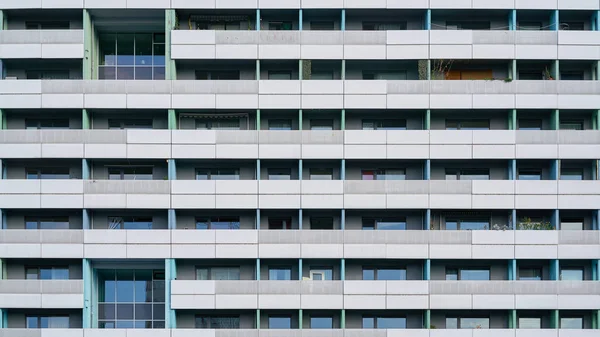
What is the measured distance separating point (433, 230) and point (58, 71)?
75.8ft

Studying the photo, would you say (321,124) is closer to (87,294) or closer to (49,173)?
(49,173)

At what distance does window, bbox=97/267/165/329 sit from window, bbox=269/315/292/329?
19.7 ft

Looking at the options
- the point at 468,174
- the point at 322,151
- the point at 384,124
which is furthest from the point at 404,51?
the point at 468,174

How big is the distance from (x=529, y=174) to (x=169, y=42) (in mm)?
21475

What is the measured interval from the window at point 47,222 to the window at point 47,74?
8.06 metres

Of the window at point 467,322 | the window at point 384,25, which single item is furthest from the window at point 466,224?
the window at point 384,25

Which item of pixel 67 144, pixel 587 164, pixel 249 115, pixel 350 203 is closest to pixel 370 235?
pixel 350 203

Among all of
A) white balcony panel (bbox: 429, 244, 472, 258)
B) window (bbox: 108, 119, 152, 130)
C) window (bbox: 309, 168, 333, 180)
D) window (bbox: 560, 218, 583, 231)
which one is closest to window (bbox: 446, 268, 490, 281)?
white balcony panel (bbox: 429, 244, 472, 258)

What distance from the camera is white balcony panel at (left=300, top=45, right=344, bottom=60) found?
37.1 metres

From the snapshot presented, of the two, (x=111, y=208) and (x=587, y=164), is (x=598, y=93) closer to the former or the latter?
(x=587, y=164)

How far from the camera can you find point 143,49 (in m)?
39.7

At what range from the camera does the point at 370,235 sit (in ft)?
119

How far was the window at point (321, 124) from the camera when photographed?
38.6 meters

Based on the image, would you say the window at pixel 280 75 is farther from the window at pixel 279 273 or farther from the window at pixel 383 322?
the window at pixel 383 322
